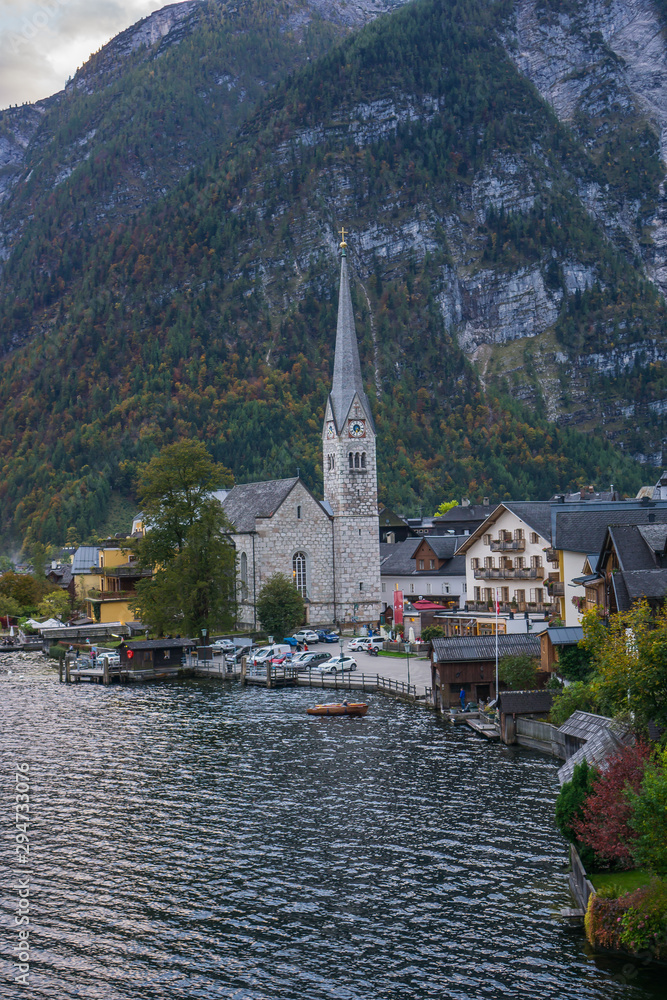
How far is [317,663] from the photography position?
82188mm


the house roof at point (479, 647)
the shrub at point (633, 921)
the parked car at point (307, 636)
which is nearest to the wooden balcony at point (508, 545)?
the house roof at point (479, 647)

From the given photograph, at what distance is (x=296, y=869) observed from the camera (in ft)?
115

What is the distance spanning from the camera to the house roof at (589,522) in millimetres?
65875

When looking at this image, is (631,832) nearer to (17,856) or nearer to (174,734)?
(17,856)

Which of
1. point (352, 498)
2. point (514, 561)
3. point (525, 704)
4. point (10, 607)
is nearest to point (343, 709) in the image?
point (525, 704)

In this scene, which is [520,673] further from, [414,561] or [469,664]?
[414,561]

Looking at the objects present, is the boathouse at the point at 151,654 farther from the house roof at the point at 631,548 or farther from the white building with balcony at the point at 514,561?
the house roof at the point at 631,548

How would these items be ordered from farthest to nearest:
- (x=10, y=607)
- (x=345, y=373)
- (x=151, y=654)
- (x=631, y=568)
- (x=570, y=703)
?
(x=10, y=607) < (x=345, y=373) < (x=151, y=654) < (x=570, y=703) < (x=631, y=568)

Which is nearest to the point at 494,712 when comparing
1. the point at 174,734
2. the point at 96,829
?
the point at 174,734

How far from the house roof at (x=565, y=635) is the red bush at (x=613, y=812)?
2405 cm

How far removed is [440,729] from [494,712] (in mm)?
3260

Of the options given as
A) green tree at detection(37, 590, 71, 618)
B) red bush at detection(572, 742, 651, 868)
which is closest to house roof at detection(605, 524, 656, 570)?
red bush at detection(572, 742, 651, 868)

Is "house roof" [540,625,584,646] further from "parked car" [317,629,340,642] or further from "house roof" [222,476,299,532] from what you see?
"house roof" [222,476,299,532]

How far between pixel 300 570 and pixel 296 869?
71.3 metres
